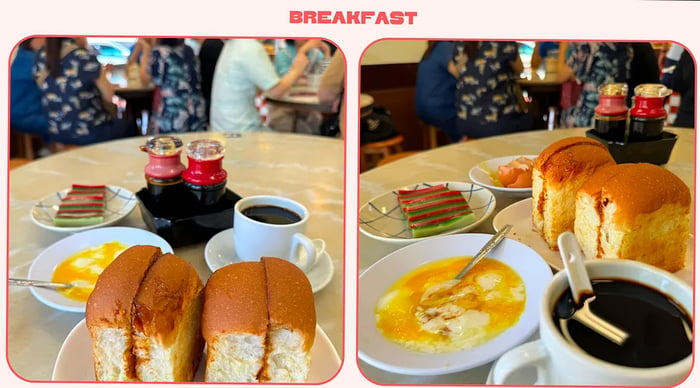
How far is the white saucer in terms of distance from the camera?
63 centimetres

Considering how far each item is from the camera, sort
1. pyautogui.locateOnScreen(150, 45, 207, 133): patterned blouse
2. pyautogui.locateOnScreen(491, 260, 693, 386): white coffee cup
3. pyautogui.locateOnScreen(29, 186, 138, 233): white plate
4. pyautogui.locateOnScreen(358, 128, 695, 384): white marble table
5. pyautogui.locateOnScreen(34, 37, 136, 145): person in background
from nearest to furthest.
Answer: pyautogui.locateOnScreen(491, 260, 693, 386): white coffee cup < pyautogui.locateOnScreen(358, 128, 695, 384): white marble table < pyautogui.locateOnScreen(29, 186, 138, 233): white plate < pyautogui.locateOnScreen(34, 37, 136, 145): person in background < pyautogui.locateOnScreen(150, 45, 207, 133): patterned blouse

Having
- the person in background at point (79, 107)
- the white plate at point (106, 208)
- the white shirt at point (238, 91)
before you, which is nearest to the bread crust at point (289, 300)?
the white plate at point (106, 208)

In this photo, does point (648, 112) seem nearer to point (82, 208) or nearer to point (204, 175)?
point (204, 175)

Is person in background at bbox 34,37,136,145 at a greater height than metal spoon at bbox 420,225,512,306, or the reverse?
person in background at bbox 34,37,136,145

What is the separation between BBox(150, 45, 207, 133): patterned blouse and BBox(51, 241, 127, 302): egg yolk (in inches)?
26.0

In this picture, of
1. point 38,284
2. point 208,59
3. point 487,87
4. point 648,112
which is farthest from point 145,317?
point 208,59

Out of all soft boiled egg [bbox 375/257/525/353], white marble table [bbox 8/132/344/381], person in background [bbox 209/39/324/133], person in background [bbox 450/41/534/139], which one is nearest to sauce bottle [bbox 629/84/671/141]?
person in background [bbox 450/41/534/139]

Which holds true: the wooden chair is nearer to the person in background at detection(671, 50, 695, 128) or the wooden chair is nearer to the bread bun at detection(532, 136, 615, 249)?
the bread bun at detection(532, 136, 615, 249)

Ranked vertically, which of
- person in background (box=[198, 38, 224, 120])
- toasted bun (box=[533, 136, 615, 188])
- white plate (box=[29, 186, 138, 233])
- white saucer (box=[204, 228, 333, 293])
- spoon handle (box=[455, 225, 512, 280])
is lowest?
white saucer (box=[204, 228, 333, 293])

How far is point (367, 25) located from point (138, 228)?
1.28ft

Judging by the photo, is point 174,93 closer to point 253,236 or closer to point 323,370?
point 253,236

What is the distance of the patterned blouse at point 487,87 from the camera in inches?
23.7

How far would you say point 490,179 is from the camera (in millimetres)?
672

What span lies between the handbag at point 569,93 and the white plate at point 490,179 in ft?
0.23
